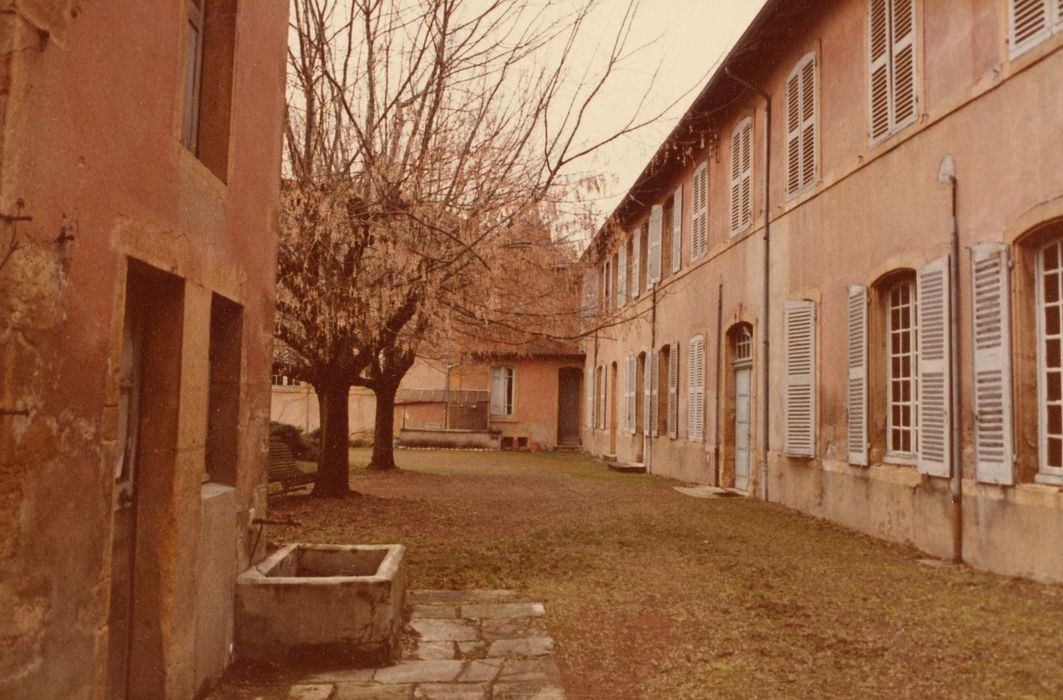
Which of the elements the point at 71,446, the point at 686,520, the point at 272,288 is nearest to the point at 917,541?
the point at 686,520

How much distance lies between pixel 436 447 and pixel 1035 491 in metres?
21.0

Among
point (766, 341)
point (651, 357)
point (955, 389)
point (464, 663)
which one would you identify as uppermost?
point (651, 357)

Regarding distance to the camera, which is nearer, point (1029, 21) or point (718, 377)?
point (1029, 21)

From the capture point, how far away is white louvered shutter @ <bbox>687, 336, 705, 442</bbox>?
1468 cm

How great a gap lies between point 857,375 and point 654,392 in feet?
29.8

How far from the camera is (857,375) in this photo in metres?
9.20

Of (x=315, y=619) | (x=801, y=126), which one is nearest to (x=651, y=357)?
(x=801, y=126)

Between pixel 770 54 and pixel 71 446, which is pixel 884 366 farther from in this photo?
pixel 71 446

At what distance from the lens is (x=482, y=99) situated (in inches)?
303

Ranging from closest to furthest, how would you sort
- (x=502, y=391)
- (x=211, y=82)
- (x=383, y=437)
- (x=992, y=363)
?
1. (x=211, y=82)
2. (x=992, y=363)
3. (x=383, y=437)
4. (x=502, y=391)

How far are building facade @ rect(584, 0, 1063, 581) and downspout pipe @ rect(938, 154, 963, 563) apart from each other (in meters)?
0.02

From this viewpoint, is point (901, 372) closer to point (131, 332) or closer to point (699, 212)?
point (131, 332)

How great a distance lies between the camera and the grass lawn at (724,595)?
14.2 ft

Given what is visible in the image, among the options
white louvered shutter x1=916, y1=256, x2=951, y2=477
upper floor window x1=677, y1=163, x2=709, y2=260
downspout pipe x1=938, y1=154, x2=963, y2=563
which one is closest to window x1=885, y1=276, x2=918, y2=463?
white louvered shutter x1=916, y1=256, x2=951, y2=477
